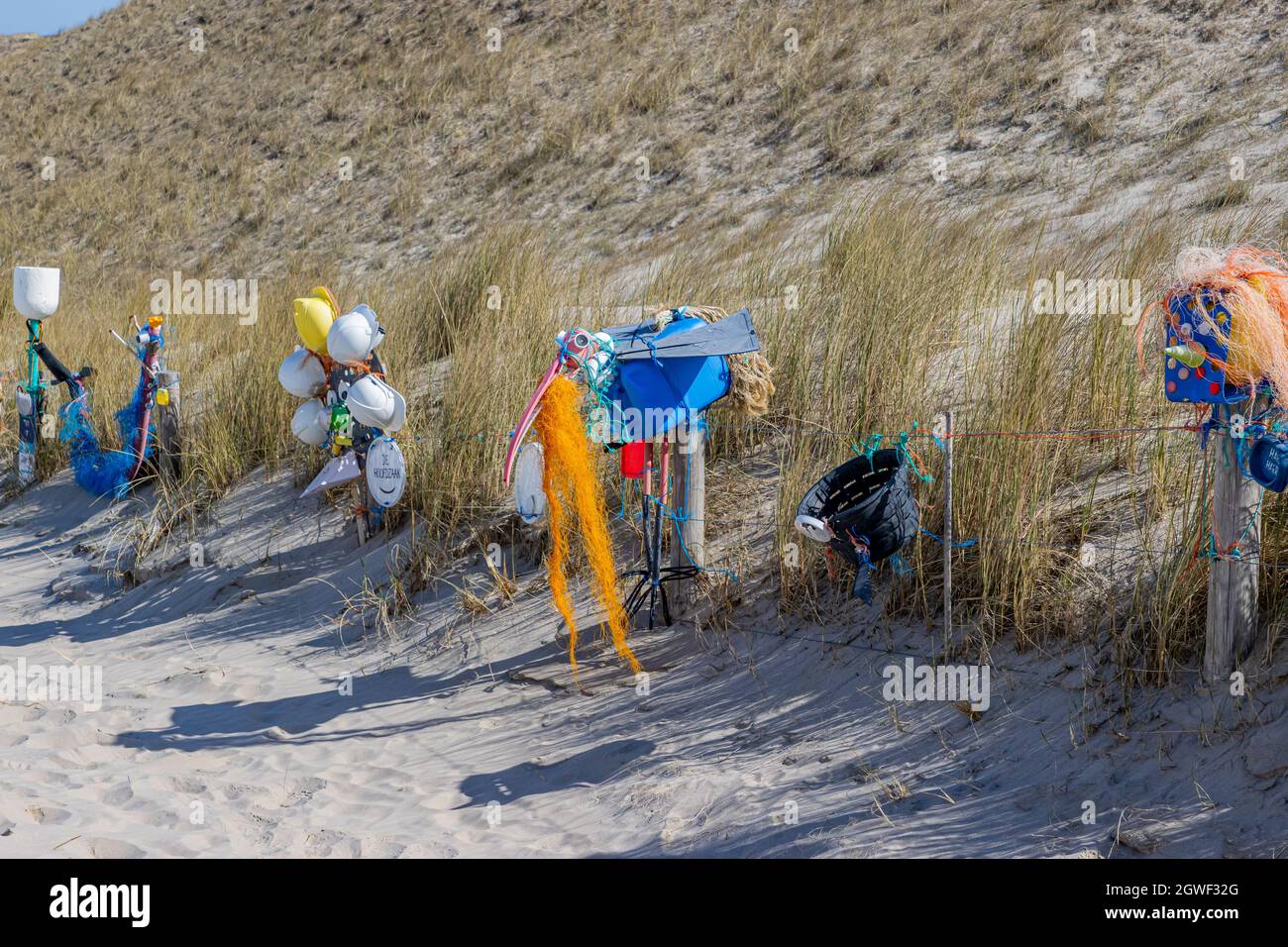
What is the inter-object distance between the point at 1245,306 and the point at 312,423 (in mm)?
4435

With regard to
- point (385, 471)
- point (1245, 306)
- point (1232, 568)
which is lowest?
point (1232, 568)

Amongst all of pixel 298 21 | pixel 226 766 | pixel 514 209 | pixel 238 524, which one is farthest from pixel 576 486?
pixel 298 21

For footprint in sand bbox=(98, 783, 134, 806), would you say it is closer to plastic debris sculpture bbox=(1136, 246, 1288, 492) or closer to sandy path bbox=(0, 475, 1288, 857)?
sandy path bbox=(0, 475, 1288, 857)

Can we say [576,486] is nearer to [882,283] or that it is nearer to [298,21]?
[882,283]

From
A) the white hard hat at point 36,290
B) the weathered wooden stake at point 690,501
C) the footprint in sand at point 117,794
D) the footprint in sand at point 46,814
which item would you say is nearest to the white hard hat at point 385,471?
the weathered wooden stake at point 690,501

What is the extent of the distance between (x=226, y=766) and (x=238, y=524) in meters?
2.78

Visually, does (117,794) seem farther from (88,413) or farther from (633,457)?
(88,413)

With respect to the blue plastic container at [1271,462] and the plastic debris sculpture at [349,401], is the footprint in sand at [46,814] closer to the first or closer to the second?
the plastic debris sculpture at [349,401]

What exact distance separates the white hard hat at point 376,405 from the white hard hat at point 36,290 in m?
3.20

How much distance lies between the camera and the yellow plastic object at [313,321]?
19.9 feet

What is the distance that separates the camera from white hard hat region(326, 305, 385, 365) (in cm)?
582

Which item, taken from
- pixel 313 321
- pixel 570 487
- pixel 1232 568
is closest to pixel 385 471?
pixel 313 321

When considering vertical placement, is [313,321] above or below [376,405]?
above

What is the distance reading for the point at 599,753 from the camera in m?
4.24
